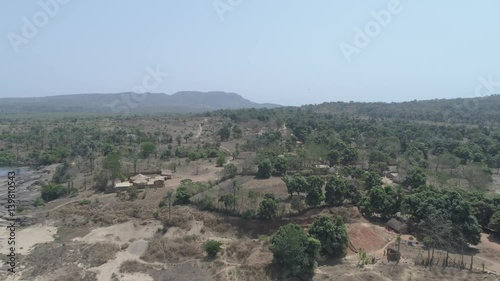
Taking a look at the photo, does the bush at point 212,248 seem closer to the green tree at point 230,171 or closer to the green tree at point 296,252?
the green tree at point 296,252

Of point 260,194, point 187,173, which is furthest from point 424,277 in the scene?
point 187,173

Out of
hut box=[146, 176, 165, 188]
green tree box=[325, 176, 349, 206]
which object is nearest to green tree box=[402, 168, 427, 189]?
green tree box=[325, 176, 349, 206]

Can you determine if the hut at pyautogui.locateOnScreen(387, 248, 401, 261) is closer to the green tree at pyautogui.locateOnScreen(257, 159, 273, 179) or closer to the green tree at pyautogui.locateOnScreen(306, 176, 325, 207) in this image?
the green tree at pyautogui.locateOnScreen(306, 176, 325, 207)

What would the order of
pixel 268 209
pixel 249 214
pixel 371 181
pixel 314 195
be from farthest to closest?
pixel 371 181, pixel 314 195, pixel 249 214, pixel 268 209

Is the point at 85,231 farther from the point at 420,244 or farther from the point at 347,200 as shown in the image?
the point at 420,244

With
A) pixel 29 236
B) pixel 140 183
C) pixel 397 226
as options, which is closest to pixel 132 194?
pixel 140 183

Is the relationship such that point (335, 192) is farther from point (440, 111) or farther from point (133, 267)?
point (440, 111)
